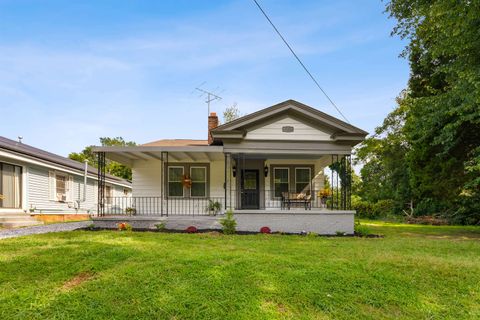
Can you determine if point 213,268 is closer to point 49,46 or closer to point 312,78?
point 312,78

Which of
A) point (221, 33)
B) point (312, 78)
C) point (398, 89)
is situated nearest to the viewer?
point (221, 33)

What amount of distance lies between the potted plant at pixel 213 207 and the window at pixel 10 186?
27.4ft

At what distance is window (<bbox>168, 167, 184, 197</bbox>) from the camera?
47.3ft

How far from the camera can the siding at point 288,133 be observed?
509 inches

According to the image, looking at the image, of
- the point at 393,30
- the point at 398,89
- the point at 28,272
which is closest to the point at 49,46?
the point at 28,272

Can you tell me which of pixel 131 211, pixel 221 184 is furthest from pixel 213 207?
pixel 131 211

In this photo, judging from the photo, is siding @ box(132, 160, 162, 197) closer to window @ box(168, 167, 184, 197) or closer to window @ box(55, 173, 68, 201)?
window @ box(168, 167, 184, 197)

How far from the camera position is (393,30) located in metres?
13.5

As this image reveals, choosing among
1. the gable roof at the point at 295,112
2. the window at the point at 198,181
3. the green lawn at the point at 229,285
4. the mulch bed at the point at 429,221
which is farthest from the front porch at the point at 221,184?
the mulch bed at the point at 429,221

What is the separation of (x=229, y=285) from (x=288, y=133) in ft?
28.6

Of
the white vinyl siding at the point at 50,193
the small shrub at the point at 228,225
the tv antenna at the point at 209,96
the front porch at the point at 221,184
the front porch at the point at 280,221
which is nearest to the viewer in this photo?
the small shrub at the point at 228,225

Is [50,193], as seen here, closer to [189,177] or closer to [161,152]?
[189,177]

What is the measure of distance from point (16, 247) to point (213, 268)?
14.9 feet

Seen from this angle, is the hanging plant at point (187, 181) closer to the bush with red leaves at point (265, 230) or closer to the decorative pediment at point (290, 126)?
the decorative pediment at point (290, 126)
